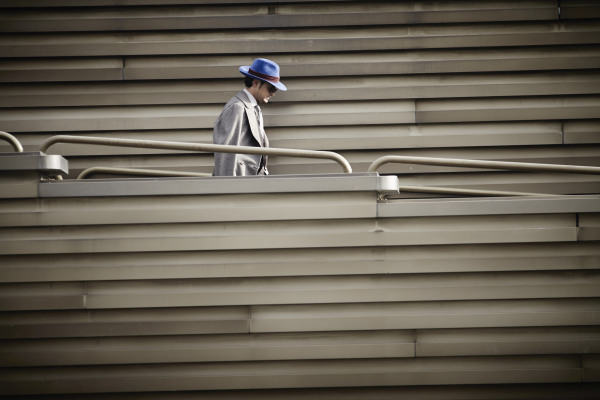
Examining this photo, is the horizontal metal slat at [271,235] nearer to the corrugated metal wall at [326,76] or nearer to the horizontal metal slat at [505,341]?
the horizontal metal slat at [505,341]

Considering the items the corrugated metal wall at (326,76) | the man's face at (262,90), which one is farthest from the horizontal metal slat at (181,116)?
the man's face at (262,90)

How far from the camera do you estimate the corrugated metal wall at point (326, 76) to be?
4938mm

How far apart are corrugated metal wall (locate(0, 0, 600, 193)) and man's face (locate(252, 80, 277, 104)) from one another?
58cm

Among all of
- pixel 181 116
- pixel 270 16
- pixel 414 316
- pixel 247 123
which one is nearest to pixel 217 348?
pixel 414 316

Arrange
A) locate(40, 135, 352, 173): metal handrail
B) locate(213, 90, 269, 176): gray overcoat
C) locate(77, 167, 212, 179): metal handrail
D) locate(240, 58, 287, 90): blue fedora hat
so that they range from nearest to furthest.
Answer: locate(40, 135, 352, 173): metal handrail → locate(213, 90, 269, 176): gray overcoat → locate(240, 58, 287, 90): blue fedora hat → locate(77, 167, 212, 179): metal handrail

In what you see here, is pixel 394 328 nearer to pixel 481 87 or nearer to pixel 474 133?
pixel 474 133

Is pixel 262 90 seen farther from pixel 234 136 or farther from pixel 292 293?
pixel 292 293

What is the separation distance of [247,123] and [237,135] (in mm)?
145

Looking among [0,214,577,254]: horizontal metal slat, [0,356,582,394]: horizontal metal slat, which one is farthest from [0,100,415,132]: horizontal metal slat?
[0,356,582,394]: horizontal metal slat

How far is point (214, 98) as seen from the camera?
Result: 500 cm

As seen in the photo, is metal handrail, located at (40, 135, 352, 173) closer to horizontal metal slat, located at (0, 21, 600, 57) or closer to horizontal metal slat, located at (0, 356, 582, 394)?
horizontal metal slat, located at (0, 356, 582, 394)

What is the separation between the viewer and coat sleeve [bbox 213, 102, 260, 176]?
406 cm

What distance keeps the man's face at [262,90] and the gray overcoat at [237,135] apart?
0.45 ft

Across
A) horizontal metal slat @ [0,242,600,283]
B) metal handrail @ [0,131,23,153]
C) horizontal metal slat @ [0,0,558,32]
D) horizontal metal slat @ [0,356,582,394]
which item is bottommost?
horizontal metal slat @ [0,356,582,394]
